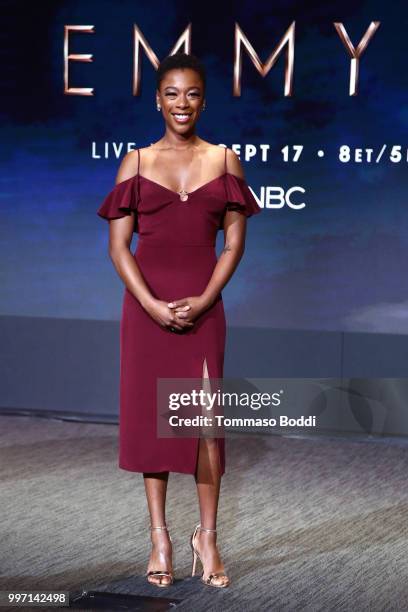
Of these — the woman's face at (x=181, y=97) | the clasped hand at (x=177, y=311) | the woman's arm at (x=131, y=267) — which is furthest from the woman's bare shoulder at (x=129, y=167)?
the clasped hand at (x=177, y=311)

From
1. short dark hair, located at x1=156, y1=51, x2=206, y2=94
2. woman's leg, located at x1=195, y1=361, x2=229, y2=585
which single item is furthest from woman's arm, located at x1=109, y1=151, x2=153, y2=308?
woman's leg, located at x1=195, y1=361, x2=229, y2=585

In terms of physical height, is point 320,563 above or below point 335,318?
below

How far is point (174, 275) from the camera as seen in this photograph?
3.14 metres

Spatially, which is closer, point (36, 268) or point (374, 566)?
point (374, 566)

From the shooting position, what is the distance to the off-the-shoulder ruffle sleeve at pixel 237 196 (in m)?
3.15

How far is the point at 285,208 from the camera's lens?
584 centimetres

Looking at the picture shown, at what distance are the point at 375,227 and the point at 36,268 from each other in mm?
2013

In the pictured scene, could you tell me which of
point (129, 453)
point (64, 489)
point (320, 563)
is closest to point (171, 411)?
point (129, 453)

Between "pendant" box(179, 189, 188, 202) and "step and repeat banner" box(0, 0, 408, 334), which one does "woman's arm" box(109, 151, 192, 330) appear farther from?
"step and repeat banner" box(0, 0, 408, 334)

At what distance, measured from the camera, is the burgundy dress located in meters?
3.12

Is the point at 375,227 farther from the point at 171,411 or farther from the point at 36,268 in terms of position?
the point at 171,411

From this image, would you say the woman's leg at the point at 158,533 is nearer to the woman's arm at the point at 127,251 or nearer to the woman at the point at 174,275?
the woman at the point at 174,275

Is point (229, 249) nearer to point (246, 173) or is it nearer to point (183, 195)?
point (183, 195)

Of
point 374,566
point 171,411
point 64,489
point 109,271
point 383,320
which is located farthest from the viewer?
point 109,271
